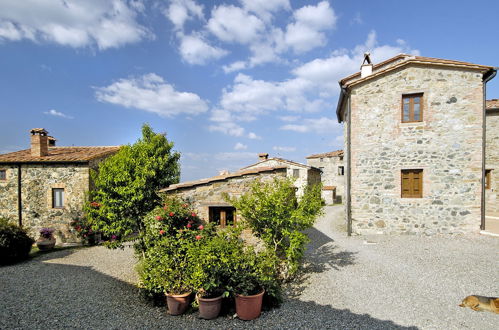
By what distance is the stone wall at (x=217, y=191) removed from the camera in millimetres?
8336

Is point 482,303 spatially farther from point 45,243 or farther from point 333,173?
point 333,173

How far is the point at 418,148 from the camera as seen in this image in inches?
464

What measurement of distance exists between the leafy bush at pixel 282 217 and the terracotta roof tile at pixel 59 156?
12.0 m

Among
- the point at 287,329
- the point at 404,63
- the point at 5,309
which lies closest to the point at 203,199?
the point at 287,329

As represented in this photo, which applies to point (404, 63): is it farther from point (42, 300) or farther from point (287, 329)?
point (42, 300)

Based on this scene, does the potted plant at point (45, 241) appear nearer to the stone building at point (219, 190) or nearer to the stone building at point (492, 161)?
the stone building at point (219, 190)

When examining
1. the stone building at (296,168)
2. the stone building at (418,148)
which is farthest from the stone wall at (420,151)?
the stone building at (296,168)

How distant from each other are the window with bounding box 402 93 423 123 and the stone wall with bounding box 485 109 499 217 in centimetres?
961

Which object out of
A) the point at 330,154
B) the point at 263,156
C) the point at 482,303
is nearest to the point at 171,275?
the point at 482,303

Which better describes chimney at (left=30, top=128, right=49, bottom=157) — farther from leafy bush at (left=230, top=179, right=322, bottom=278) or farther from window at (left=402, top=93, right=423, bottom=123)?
window at (left=402, top=93, right=423, bottom=123)

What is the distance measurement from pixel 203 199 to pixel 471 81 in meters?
13.1

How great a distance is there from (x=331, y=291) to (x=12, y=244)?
42.0ft

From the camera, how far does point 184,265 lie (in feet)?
20.5

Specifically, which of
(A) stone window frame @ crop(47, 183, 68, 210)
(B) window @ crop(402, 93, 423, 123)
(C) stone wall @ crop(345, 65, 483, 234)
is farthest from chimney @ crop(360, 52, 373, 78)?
(A) stone window frame @ crop(47, 183, 68, 210)
